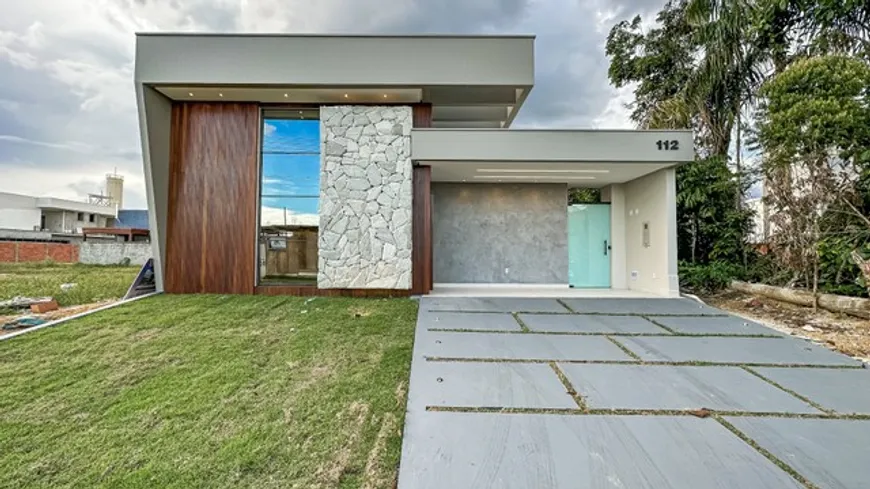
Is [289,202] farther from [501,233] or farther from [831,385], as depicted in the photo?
[831,385]

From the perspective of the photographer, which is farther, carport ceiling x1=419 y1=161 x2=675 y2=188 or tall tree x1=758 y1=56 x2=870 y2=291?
carport ceiling x1=419 y1=161 x2=675 y2=188

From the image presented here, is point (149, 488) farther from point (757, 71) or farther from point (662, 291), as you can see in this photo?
point (757, 71)

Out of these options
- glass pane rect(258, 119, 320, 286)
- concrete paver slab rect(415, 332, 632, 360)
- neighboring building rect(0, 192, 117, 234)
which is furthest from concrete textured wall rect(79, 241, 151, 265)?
concrete paver slab rect(415, 332, 632, 360)

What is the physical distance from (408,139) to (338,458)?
6242 mm

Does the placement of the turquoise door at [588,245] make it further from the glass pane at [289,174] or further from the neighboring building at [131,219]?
the neighboring building at [131,219]

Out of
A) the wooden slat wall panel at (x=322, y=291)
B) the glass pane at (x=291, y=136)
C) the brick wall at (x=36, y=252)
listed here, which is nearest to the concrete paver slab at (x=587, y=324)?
the wooden slat wall panel at (x=322, y=291)

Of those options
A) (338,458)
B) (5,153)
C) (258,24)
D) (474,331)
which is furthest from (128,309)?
(5,153)

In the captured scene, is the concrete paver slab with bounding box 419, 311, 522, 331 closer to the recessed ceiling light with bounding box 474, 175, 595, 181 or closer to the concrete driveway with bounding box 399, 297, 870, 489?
the concrete driveway with bounding box 399, 297, 870, 489

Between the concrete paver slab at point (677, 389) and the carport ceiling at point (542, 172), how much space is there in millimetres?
4689

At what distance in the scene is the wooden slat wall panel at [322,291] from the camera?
761 cm

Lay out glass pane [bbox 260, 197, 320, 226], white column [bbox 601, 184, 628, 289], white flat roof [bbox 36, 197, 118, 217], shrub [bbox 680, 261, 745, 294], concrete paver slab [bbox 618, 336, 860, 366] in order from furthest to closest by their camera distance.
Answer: white flat roof [bbox 36, 197, 118, 217] → white column [bbox 601, 184, 628, 289] → shrub [bbox 680, 261, 745, 294] → glass pane [bbox 260, 197, 320, 226] → concrete paver slab [bbox 618, 336, 860, 366]

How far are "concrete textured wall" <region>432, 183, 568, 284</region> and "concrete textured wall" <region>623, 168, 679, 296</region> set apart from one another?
4.65 ft

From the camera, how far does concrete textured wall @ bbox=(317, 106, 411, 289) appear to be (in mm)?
7500

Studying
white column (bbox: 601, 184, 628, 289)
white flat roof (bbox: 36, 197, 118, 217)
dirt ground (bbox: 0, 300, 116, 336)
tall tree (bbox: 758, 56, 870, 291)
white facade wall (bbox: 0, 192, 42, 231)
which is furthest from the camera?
white flat roof (bbox: 36, 197, 118, 217)
